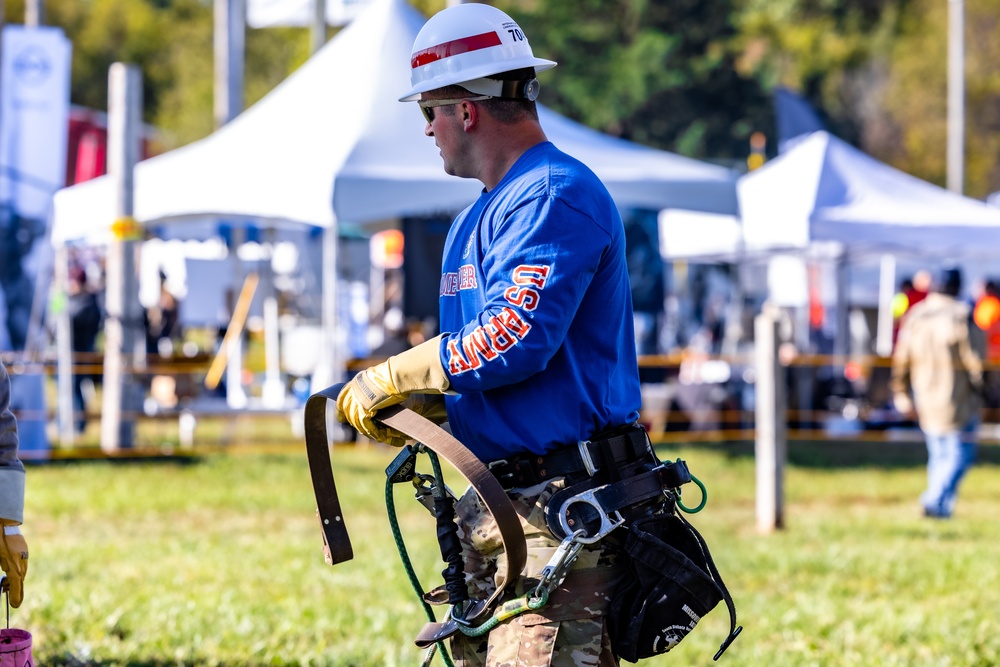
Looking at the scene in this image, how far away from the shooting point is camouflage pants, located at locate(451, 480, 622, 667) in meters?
3.12

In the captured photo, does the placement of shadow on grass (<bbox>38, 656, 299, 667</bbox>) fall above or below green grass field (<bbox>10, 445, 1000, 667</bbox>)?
above

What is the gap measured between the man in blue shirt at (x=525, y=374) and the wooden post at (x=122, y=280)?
1034cm

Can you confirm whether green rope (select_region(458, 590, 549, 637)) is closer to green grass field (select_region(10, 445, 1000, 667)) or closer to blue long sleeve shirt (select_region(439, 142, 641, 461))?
blue long sleeve shirt (select_region(439, 142, 641, 461))

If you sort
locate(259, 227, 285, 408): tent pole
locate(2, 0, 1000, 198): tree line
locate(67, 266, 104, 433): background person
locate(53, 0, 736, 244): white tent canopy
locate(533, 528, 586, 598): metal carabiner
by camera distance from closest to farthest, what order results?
locate(533, 528, 586, 598): metal carabiner
locate(53, 0, 736, 244): white tent canopy
locate(67, 266, 104, 433): background person
locate(259, 227, 285, 408): tent pole
locate(2, 0, 1000, 198): tree line

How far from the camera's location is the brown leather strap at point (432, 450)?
9.78 ft

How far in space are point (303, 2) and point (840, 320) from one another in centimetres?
867

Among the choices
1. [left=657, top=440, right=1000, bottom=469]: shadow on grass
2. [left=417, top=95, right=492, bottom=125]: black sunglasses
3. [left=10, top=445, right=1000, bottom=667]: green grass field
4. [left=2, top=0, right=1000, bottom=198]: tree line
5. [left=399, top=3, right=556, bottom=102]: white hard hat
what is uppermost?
[left=2, top=0, right=1000, bottom=198]: tree line

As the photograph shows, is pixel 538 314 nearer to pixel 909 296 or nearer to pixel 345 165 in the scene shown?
pixel 345 165

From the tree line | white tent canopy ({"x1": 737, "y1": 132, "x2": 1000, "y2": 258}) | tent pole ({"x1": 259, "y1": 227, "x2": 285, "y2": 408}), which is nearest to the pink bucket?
white tent canopy ({"x1": 737, "y1": 132, "x2": 1000, "y2": 258})

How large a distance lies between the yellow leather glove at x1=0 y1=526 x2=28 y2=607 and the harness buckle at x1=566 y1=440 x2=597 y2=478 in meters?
1.40

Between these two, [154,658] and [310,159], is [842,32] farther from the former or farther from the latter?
[154,658]

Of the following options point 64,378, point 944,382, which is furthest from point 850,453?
point 64,378

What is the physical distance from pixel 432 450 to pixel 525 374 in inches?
15.2

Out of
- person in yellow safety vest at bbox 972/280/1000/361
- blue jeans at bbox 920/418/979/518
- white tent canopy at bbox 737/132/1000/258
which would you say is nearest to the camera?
blue jeans at bbox 920/418/979/518
